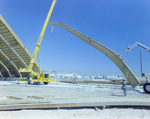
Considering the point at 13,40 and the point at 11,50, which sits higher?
the point at 13,40

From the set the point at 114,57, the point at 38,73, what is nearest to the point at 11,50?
the point at 38,73

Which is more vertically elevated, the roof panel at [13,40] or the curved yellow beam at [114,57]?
the roof panel at [13,40]

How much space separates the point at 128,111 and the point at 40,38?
29.7m

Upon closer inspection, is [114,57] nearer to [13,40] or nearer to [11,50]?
[13,40]

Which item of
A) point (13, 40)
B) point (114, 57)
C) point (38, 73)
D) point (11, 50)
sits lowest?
point (38, 73)

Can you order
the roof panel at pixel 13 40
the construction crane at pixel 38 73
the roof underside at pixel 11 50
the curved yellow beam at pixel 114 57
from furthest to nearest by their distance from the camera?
the roof underside at pixel 11 50 < the roof panel at pixel 13 40 < the construction crane at pixel 38 73 < the curved yellow beam at pixel 114 57

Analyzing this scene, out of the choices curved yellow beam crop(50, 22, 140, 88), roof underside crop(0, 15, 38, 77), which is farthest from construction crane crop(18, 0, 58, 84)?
curved yellow beam crop(50, 22, 140, 88)

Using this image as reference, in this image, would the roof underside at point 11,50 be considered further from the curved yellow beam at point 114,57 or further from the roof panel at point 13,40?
the curved yellow beam at point 114,57

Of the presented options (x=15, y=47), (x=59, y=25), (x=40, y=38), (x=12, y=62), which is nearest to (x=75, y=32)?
(x=59, y=25)

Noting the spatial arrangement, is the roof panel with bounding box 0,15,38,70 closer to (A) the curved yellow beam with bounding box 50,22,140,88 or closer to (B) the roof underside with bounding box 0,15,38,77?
(B) the roof underside with bounding box 0,15,38,77

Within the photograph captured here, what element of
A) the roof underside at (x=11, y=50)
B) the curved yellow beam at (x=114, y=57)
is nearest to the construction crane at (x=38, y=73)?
the roof underside at (x=11, y=50)

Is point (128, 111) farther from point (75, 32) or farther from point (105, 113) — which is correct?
point (75, 32)

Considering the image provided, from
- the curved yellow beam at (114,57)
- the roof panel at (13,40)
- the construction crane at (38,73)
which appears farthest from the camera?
the roof panel at (13,40)

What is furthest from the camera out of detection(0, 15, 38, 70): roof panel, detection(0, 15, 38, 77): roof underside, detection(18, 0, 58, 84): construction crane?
detection(0, 15, 38, 77): roof underside
